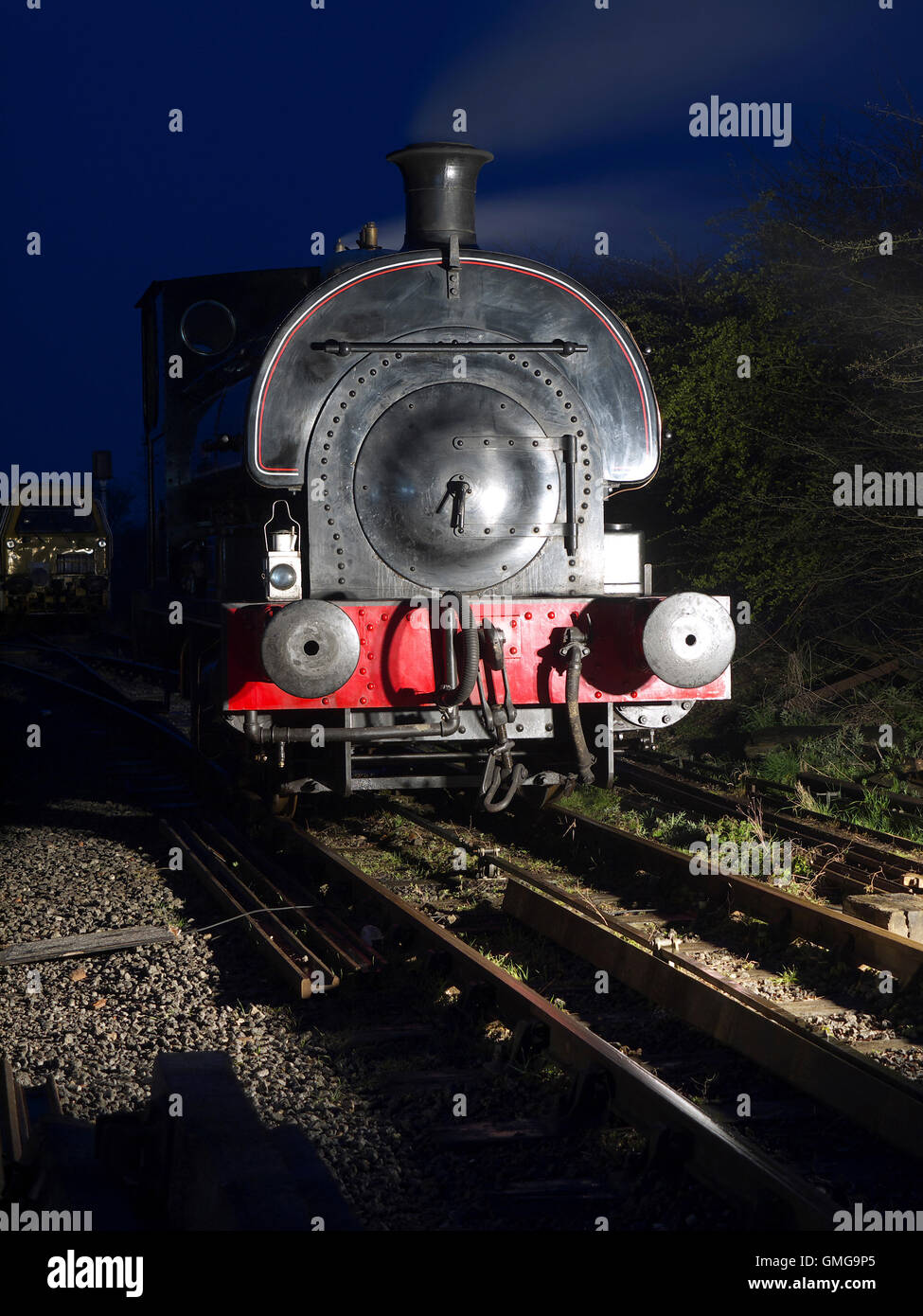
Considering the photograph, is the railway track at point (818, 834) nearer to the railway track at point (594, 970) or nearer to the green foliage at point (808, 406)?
the railway track at point (594, 970)

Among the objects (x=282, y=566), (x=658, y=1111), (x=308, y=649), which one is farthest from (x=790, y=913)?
(x=282, y=566)

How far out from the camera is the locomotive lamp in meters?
5.74

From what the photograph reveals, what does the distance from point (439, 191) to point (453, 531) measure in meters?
1.69

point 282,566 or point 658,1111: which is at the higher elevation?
point 282,566

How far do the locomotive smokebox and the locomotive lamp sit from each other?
1.55 m

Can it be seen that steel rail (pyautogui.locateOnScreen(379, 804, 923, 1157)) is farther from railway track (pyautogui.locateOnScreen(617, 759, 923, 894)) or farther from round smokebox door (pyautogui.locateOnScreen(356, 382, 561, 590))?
round smokebox door (pyautogui.locateOnScreen(356, 382, 561, 590))

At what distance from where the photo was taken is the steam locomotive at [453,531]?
18.5 ft

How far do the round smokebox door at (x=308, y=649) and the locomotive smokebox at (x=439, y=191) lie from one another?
201 centimetres

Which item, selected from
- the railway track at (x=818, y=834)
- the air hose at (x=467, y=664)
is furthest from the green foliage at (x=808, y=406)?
the air hose at (x=467, y=664)

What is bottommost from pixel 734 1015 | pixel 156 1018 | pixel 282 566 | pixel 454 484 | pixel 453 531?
pixel 156 1018

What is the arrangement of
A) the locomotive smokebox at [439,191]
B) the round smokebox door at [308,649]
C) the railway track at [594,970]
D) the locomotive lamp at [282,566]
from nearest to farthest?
the railway track at [594,970] → the round smokebox door at [308,649] → the locomotive lamp at [282,566] → the locomotive smokebox at [439,191]

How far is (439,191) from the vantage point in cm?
612

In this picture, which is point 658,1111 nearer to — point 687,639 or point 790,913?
point 790,913
